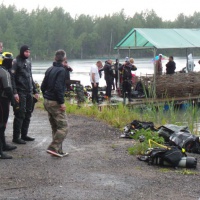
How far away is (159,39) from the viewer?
20328mm

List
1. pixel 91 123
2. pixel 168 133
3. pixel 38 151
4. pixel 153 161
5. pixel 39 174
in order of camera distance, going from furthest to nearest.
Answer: pixel 91 123
pixel 168 133
pixel 38 151
pixel 153 161
pixel 39 174

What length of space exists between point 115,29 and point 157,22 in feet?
29.3

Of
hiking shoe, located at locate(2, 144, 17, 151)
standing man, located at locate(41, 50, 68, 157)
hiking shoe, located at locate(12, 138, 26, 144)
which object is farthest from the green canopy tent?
standing man, located at locate(41, 50, 68, 157)

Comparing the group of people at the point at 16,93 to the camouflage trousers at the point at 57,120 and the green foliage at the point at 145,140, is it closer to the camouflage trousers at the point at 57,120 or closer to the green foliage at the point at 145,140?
the camouflage trousers at the point at 57,120

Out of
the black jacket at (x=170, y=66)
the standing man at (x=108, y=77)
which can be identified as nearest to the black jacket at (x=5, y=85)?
the standing man at (x=108, y=77)

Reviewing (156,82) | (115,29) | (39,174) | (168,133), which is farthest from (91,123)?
(115,29)

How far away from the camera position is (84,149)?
8727mm

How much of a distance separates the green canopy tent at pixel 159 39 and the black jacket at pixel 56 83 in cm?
1182

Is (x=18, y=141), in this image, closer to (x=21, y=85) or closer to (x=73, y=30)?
(x=21, y=85)

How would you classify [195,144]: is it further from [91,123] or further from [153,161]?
[91,123]

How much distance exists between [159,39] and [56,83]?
43.1 feet

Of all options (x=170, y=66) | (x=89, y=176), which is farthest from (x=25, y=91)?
(x=170, y=66)

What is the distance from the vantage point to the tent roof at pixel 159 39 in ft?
65.2

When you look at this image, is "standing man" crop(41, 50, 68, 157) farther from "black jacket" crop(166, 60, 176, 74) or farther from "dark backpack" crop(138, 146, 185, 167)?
Result: "black jacket" crop(166, 60, 176, 74)
